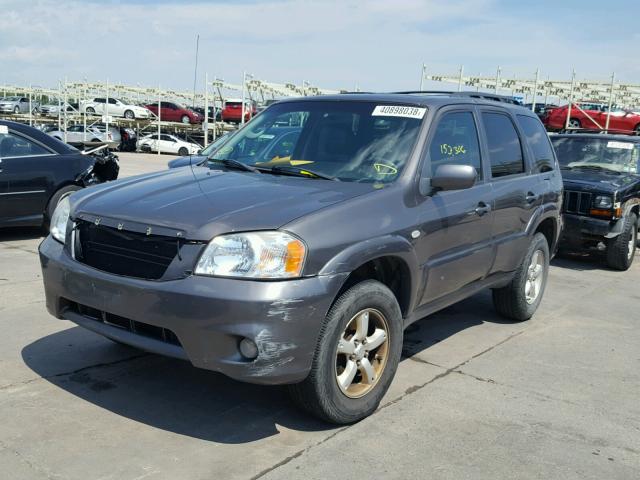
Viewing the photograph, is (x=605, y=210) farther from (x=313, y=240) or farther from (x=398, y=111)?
(x=313, y=240)

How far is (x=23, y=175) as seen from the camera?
831cm

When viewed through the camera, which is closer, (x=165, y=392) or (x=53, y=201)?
(x=165, y=392)

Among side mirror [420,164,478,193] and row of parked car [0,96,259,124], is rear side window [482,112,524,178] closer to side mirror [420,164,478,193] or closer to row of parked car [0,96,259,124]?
side mirror [420,164,478,193]

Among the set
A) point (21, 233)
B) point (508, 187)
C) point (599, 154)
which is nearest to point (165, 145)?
point (21, 233)

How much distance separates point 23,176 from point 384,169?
6.01 metres

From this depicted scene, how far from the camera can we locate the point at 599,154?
962 centimetres

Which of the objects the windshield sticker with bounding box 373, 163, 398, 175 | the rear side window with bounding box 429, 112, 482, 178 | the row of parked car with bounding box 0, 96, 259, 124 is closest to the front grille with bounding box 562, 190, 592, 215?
the rear side window with bounding box 429, 112, 482, 178

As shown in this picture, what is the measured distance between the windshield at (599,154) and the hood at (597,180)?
0.65ft

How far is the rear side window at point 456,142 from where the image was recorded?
4.30 metres

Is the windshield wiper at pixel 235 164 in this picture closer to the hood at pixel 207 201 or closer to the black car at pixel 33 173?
the hood at pixel 207 201

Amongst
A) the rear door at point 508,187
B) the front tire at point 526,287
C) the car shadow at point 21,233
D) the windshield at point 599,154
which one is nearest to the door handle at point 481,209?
the rear door at point 508,187

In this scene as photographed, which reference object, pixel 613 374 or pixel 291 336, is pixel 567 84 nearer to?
pixel 613 374

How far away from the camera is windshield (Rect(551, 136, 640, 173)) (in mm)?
9375

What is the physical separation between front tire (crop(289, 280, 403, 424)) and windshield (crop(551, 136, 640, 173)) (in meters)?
6.91
